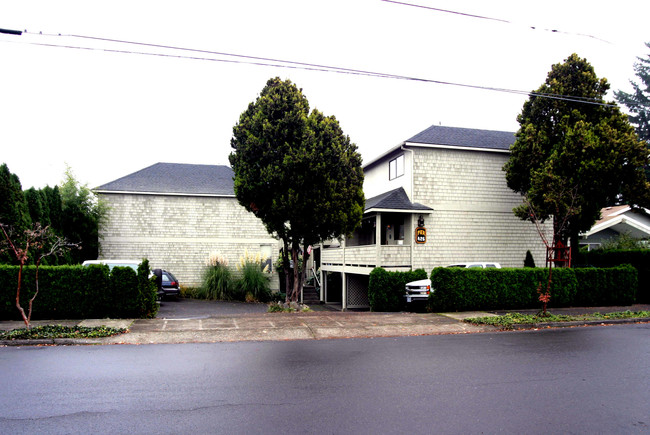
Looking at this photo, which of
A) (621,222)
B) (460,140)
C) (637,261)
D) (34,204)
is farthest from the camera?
(621,222)

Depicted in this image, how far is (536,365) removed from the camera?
749 cm

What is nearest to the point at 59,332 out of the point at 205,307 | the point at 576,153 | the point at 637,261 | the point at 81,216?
the point at 205,307

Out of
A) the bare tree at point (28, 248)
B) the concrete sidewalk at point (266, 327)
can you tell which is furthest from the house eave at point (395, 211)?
the bare tree at point (28, 248)

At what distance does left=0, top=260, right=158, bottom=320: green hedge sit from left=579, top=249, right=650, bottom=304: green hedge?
17.3 meters

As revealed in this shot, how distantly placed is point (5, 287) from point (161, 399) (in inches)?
344

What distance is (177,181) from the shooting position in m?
28.5

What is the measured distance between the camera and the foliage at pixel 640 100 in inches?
1699

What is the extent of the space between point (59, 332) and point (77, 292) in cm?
249

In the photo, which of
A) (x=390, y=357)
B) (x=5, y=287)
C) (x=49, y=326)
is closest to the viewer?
(x=390, y=357)

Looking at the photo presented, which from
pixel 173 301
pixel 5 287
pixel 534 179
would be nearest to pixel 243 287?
pixel 173 301

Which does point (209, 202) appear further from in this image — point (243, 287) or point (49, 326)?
point (49, 326)

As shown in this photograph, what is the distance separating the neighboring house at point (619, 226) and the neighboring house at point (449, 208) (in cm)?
681

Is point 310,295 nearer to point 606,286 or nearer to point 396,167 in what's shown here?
point 396,167

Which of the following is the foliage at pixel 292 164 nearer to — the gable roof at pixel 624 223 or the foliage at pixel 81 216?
the foliage at pixel 81 216
